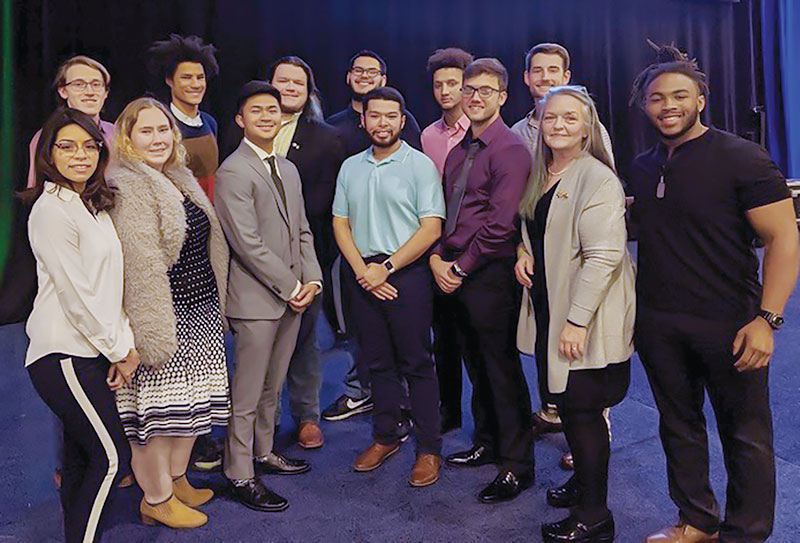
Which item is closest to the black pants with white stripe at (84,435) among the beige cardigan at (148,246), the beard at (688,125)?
the beige cardigan at (148,246)

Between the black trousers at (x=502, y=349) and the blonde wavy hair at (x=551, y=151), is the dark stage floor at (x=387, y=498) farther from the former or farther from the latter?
the blonde wavy hair at (x=551, y=151)

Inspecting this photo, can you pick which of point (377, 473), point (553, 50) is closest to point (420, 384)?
point (377, 473)

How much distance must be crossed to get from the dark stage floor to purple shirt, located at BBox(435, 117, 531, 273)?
845 mm

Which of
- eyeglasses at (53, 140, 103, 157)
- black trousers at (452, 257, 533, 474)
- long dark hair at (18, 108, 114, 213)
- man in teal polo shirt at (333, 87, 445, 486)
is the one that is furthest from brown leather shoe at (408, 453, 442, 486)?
eyeglasses at (53, 140, 103, 157)

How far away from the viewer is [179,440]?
2.42 meters

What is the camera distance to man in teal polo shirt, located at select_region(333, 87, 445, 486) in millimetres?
2615

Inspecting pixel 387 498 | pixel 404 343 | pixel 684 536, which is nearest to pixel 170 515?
pixel 387 498

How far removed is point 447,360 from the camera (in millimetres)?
3115

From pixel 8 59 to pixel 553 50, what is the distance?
3.76 metres

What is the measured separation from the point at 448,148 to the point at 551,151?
40.2 inches

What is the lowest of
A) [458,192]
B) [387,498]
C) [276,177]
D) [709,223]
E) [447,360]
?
[387,498]

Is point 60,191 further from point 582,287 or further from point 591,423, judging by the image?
point 591,423

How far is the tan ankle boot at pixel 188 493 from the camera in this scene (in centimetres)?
255

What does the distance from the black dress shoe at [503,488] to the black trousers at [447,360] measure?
23.1 inches
